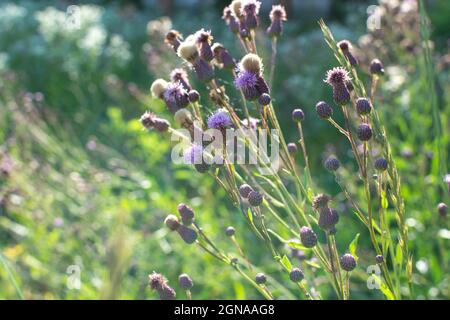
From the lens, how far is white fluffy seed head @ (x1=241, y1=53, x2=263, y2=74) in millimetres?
1580

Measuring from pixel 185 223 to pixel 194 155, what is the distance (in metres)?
0.20

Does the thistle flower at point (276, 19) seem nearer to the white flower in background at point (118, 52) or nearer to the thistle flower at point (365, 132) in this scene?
the thistle flower at point (365, 132)

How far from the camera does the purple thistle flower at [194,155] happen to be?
5.33 feet

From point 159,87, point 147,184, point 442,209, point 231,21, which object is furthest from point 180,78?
point 147,184

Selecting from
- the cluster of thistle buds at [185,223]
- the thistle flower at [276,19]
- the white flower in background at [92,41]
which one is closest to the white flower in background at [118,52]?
the white flower in background at [92,41]

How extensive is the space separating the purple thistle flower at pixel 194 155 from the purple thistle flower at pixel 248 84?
0.58 feet

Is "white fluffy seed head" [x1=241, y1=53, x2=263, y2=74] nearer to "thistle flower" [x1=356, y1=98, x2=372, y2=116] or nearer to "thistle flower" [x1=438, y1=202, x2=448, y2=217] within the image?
"thistle flower" [x1=356, y1=98, x2=372, y2=116]

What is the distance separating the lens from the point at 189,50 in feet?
5.46

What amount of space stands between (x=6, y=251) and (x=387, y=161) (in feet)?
8.58

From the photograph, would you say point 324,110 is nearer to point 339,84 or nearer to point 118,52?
point 339,84

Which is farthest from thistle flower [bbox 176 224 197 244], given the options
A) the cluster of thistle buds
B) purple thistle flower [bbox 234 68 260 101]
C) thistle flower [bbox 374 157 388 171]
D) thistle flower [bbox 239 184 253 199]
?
thistle flower [bbox 374 157 388 171]
